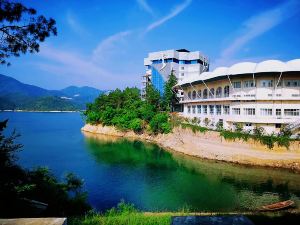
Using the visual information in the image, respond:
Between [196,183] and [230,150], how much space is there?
8.66 metres

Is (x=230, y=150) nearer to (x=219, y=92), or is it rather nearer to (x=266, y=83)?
(x=266, y=83)

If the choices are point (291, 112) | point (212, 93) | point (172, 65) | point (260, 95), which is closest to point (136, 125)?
point (212, 93)

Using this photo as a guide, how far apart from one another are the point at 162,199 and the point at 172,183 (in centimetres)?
436

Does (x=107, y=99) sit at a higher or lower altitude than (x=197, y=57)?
lower

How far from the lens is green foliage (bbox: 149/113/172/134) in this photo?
4647 centimetres

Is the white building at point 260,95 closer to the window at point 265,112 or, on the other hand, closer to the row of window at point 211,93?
the window at point 265,112

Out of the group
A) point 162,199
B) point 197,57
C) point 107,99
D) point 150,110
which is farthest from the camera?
point 197,57

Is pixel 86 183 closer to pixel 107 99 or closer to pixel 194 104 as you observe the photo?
pixel 194 104

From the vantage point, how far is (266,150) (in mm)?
29328

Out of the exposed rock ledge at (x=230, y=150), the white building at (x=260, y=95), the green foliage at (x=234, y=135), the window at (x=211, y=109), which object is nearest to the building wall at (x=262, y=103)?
the white building at (x=260, y=95)

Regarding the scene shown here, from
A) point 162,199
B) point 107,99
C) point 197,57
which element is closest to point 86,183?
point 162,199

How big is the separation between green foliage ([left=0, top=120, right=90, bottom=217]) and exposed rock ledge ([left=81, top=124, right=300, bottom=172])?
20.3 m

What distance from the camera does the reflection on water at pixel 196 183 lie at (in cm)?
1994

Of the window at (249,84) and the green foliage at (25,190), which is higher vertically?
the window at (249,84)
